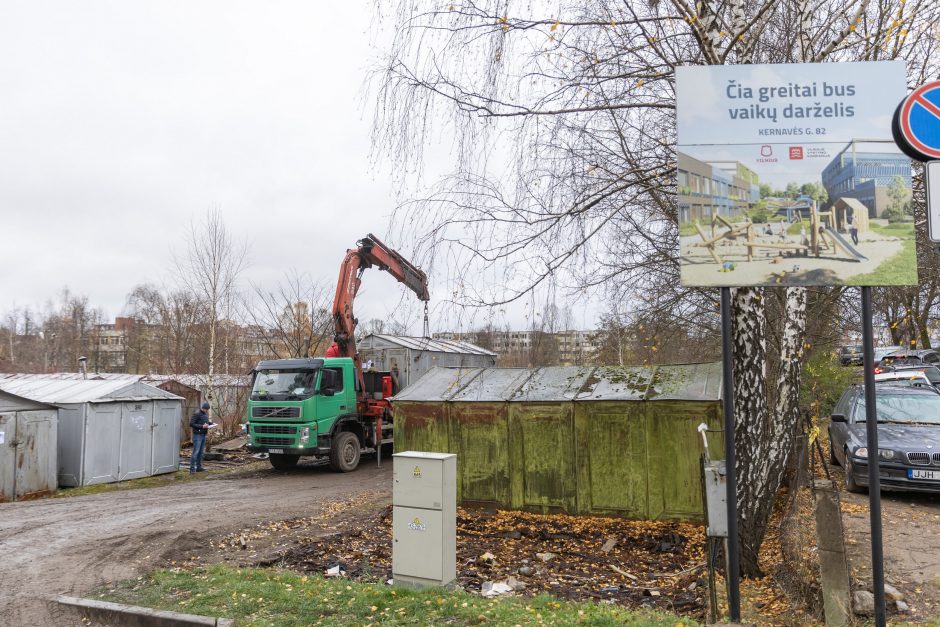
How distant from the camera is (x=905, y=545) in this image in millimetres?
7148

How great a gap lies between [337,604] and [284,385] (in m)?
11.0

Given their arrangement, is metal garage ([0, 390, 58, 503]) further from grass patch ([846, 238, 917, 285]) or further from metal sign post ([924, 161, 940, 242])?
metal sign post ([924, 161, 940, 242])

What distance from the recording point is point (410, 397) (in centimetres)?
1176

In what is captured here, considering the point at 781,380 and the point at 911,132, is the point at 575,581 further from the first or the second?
the point at 911,132

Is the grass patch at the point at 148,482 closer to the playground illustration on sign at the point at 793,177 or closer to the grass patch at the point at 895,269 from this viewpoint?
the playground illustration on sign at the point at 793,177

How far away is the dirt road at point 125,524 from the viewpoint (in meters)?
7.18

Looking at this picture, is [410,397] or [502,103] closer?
[502,103]

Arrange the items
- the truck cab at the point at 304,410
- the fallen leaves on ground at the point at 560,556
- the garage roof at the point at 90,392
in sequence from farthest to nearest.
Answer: the garage roof at the point at 90,392 → the truck cab at the point at 304,410 → the fallen leaves on ground at the point at 560,556

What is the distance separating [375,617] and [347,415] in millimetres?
11642

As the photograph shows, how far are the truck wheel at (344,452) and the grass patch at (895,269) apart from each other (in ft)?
45.5

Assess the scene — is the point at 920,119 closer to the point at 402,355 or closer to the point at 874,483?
the point at 874,483

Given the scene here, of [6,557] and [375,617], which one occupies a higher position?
[375,617]

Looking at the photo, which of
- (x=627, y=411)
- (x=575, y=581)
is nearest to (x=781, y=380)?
(x=627, y=411)

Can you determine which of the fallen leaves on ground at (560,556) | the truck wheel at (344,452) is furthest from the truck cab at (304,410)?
the fallen leaves on ground at (560,556)
